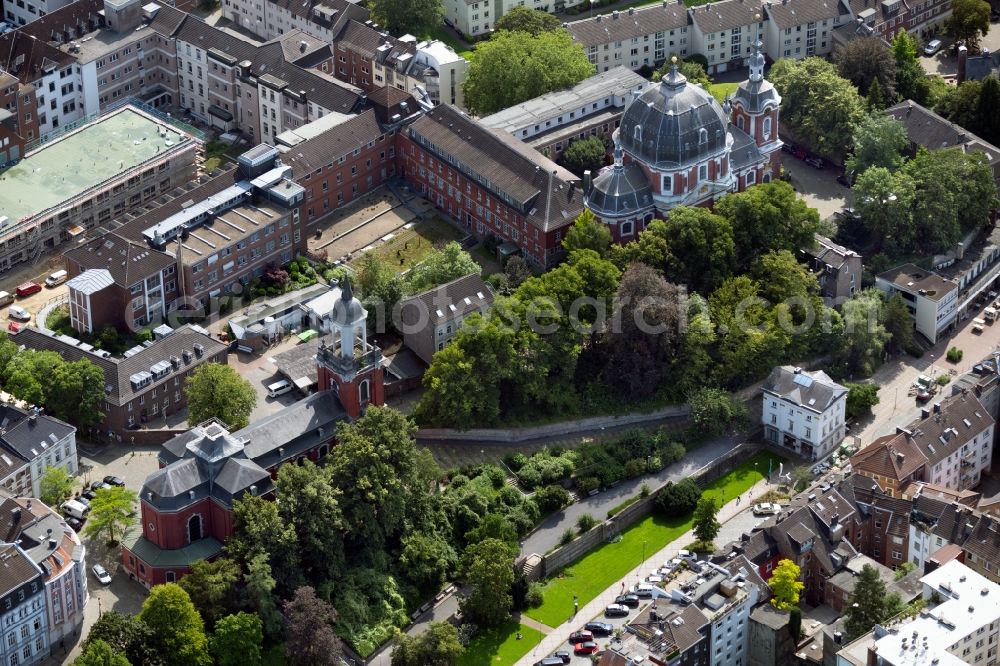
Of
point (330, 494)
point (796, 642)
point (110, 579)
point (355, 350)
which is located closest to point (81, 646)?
point (110, 579)

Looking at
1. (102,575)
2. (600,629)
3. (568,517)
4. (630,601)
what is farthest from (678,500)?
(102,575)

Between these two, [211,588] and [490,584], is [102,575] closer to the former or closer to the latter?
[211,588]

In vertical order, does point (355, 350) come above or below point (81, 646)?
above

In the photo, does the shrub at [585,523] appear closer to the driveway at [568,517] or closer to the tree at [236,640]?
the driveway at [568,517]

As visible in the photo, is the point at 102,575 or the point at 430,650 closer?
the point at 430,650

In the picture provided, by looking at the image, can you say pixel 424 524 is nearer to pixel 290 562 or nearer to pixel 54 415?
pixel 290 562

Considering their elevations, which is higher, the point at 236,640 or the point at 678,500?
the point at 236,640

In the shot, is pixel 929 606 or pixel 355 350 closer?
pixel 929 606
